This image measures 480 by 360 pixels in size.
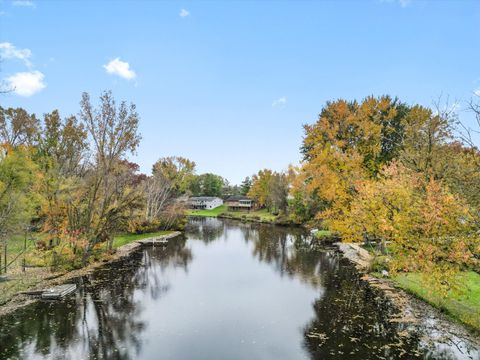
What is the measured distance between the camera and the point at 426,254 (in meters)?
15.2

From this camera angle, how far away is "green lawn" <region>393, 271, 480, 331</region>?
52.9 feet

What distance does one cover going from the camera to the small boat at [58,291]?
21000 millimetres

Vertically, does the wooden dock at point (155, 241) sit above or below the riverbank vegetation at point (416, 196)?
below

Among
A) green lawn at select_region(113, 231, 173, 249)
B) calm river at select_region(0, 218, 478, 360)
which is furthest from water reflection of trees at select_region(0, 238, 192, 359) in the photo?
green lawn at select_region(113, 231, 173, 249)

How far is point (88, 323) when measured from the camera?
1719 centimetres

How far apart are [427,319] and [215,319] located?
11618 mm

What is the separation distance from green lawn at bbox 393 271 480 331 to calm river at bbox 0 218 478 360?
252cm

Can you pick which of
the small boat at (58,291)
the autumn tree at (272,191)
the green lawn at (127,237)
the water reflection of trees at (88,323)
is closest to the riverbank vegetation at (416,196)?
the water reflection of trees at (88,323)

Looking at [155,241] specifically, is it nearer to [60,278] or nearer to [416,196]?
[60,278]

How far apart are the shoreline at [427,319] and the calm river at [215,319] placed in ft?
2.02

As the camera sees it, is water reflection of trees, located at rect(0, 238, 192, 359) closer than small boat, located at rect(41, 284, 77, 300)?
Yes

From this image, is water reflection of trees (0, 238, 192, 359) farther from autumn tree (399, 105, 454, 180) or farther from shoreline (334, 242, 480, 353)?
autumn tree (399, 105, 454, 180)

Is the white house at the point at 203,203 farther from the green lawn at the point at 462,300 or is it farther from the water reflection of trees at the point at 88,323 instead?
the green lawn at the point at 462,300

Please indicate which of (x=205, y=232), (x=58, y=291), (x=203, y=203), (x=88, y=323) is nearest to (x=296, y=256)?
(x=58, y=291)
